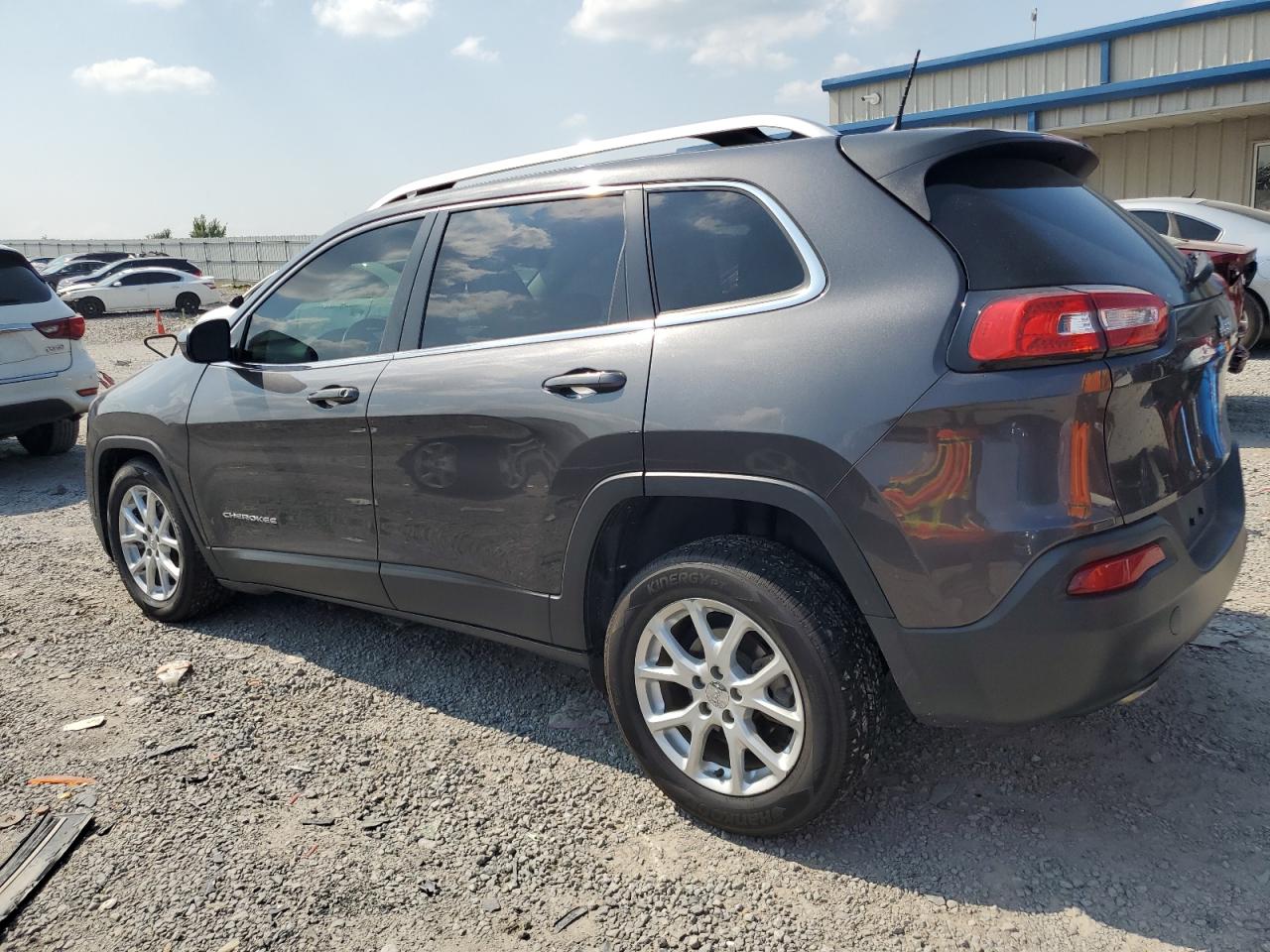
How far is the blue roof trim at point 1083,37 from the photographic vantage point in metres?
14.1

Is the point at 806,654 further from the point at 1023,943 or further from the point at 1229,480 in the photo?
the point at 1229,480

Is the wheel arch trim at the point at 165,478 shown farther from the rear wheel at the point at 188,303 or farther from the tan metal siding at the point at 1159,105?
the rear wheel at the point at 188,303

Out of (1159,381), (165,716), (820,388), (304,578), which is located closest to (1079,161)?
(1159,381)

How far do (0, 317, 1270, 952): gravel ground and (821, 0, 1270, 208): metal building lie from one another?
1205cm

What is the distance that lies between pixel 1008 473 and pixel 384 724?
7.75ft

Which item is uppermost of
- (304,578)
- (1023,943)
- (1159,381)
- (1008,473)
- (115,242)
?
(115,242)

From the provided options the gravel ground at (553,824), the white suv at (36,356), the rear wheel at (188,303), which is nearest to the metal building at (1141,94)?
the white suv at (36,356)

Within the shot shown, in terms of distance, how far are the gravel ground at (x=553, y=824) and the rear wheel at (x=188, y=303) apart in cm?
2749

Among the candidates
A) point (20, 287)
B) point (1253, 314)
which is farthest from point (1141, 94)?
point (20, 287)

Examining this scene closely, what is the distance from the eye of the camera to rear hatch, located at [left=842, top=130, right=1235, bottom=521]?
2395 mm

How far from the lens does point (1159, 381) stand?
2492mm

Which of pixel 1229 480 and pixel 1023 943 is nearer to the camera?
pixel 1023 943

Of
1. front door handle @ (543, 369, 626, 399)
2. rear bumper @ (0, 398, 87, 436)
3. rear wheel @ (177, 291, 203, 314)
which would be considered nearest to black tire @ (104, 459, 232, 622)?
front door handle @ (543, 369, 626, 399)

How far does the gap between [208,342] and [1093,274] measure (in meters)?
3.26
